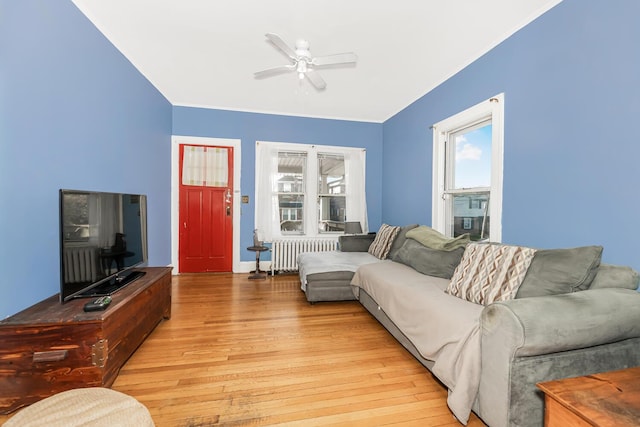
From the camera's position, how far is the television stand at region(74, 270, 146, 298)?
1907mm

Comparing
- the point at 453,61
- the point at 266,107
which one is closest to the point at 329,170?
the point at 266,107

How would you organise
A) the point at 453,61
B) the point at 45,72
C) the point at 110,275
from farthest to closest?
the point at 453,61, the point at 110,275, the point at 45,72

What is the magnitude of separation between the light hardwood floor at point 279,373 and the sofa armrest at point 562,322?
0.65 meters

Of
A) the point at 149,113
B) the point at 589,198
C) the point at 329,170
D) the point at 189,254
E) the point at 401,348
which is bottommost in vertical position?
the point at 401,348

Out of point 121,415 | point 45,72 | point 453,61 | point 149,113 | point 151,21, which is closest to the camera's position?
point 121,415

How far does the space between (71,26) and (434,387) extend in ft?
12.7

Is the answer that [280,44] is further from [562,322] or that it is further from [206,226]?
[206,226]

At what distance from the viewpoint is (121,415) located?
1.03 m

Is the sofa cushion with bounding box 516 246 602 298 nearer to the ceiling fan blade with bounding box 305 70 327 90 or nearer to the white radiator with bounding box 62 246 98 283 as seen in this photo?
the ceiling fan blade with bounding box 305 70 327 90

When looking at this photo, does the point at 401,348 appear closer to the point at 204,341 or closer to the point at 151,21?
the point at 204,341

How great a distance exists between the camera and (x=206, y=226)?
4.62 meters

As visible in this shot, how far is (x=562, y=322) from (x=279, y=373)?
5.58 feet

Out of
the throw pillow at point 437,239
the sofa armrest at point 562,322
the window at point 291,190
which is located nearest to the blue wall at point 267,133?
the window at point 291,190

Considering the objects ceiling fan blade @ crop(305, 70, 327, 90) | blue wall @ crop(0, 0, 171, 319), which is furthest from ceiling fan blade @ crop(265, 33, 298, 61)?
blue wall @ crop(0, 0, 171, 319)
